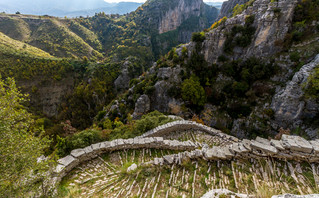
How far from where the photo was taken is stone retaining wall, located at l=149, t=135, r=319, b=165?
4.93 m

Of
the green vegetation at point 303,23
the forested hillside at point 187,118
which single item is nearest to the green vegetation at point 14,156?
the forested hillside at point 187,118

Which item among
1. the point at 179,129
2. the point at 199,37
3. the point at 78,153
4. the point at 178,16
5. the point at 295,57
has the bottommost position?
the point at 179,129

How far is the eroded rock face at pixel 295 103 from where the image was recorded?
13.4m

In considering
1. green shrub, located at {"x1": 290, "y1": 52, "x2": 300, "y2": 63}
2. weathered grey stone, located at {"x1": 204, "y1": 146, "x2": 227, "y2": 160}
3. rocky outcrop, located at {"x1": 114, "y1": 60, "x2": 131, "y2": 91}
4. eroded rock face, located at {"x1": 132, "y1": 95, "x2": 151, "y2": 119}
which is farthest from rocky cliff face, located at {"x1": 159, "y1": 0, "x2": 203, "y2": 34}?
weathered grey stone, located at {"x1": 204, "y1": 146, "x2": 227, "y2": 160}

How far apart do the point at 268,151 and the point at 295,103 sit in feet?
45.7

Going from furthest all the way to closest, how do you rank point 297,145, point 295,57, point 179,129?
point 295,57 < point 179,129 < point 297,145

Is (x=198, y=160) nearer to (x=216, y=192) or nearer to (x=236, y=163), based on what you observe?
(x=236, y=163)

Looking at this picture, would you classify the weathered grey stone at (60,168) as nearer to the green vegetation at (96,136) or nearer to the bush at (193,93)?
the green vegetation at (96,136)

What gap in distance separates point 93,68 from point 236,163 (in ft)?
167

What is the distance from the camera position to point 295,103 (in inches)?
554

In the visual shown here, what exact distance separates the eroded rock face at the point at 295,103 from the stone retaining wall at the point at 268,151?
11.4m

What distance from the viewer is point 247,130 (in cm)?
1694

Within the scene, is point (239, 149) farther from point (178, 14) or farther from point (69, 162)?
point (178, 14)

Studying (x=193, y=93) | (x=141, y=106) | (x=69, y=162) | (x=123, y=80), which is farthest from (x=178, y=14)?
(x=69, y=162)
